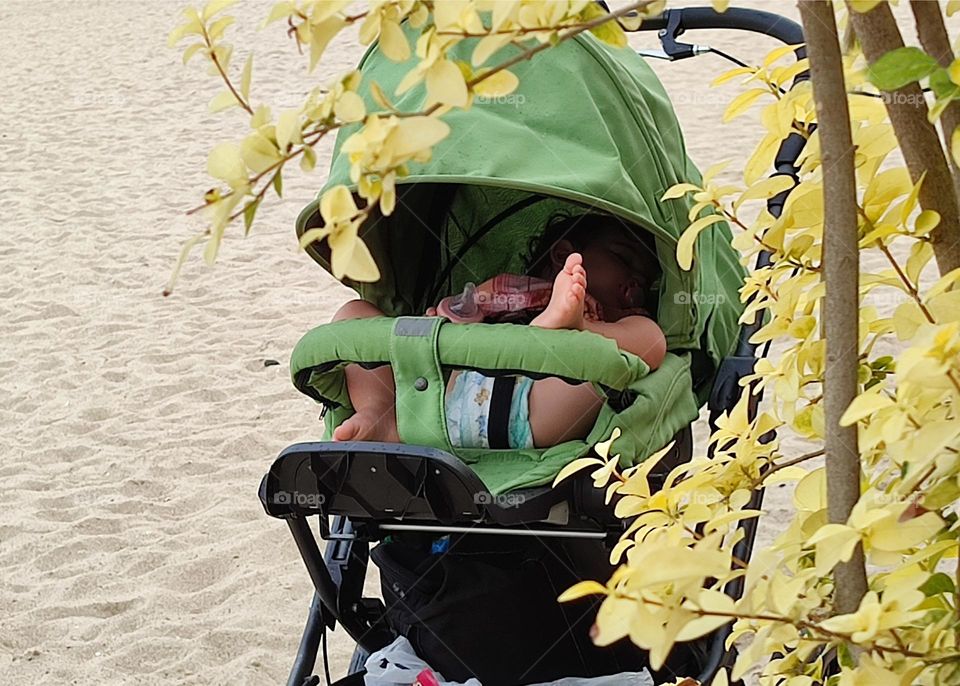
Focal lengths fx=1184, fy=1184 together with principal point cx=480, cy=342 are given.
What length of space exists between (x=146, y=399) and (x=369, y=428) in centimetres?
247

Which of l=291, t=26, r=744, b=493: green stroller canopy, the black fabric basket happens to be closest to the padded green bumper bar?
l=291, t=26, r=744, b=493: green stroller canopy

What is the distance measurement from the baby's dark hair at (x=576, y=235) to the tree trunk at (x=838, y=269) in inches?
49.5

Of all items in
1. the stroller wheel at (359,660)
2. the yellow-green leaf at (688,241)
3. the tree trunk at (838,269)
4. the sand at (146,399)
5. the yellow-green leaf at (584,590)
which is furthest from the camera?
the sand at (146,399)

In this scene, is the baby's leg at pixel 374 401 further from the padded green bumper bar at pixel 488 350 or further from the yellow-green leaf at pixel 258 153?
the yellow-green leaf at pixel 258 153

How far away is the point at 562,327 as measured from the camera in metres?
1.83

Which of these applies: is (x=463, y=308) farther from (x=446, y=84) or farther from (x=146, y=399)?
(x=146, y=399)

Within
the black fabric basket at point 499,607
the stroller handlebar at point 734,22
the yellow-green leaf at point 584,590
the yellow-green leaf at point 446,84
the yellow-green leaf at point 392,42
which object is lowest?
the black fabric basket at point 499,607

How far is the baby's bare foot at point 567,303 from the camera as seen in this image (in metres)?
1.82

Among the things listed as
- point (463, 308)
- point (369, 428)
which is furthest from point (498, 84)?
point (463, 308)

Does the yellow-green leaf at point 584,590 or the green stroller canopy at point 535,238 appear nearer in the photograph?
the yellow-green leaf at point 584,590

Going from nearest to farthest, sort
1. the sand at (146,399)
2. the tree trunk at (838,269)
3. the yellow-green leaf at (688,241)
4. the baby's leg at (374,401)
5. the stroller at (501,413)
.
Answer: the tree trunk at (838,269), the yellow-green leaf at (688,241), the stroller at (501,413), the baby's leg at (374,401), the sand at (146,399)

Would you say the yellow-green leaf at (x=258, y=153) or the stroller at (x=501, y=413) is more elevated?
the yellow-green leaf at (x=258, y=153)

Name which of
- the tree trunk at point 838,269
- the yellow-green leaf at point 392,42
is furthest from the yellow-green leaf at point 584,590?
the yellow-green leaf at point 392,42

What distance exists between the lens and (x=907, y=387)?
787mm
